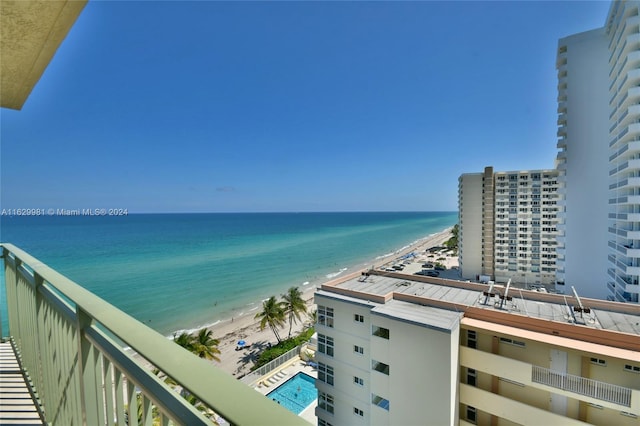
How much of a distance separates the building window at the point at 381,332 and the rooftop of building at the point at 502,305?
592mm

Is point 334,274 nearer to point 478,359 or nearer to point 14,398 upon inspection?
point 478,359

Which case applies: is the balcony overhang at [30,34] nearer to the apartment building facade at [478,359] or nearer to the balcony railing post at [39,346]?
the balcony railing post at [39,346]

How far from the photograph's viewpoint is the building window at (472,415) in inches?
353

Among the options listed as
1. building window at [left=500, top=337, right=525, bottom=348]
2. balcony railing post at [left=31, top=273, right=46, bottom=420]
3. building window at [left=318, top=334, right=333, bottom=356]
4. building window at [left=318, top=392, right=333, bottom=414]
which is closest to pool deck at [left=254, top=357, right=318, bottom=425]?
building window at [left=318, top=392, right=333, bottom=414]

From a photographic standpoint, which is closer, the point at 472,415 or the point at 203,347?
the point at 472,415

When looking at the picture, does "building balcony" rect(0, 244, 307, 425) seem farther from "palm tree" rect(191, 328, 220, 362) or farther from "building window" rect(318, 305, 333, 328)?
"palm tree" rect(191, 328, 220, 362)

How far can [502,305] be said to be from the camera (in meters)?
9.70

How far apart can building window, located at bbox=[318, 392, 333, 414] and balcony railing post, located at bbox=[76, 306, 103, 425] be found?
442 inches

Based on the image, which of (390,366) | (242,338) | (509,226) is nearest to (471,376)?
(390,366)

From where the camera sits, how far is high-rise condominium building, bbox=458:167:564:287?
32.9 metres

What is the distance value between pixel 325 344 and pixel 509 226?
32469 millimetres

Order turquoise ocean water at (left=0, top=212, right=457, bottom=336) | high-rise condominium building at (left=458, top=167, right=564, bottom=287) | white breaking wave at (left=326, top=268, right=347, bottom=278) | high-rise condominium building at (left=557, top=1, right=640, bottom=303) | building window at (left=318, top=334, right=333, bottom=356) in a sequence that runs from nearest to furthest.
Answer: building window at (left=318, top=334, right=333, bottom=356)
high-rise condominium building at (left=557, top=1, right=640, bottom=303)
turquoise ocean water at (left=0, top=212, right=457, bottom=336)
high-rise condominium building at (left=458, top=167, right=564, bottom=287)
white breaking wave at (left=326, top=268, right=347, bottom=278)

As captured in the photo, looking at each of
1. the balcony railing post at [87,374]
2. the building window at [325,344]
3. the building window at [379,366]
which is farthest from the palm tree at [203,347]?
the balcony railing post at [87,374]

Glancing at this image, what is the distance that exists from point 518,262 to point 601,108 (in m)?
20.7
